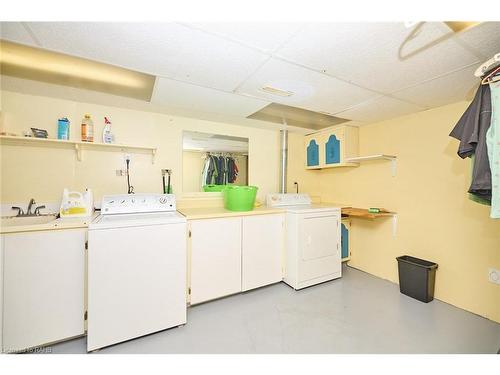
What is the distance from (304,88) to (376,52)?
0.59 meters

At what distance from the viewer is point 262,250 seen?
7.80ft

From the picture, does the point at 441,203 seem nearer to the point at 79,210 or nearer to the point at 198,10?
the point at 198,10

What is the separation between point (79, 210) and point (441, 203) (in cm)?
351

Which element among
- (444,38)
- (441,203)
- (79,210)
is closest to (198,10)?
(444,38)

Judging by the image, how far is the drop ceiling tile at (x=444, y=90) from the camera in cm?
159

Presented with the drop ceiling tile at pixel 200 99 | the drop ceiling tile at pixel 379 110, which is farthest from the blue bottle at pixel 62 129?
the drop ceiling tile at pixel 379 110

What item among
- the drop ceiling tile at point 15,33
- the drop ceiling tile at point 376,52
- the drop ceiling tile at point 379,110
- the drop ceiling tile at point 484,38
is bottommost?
the drop ceiling tile at point 15,33

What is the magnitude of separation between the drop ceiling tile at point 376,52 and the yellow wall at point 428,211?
0.97 metres

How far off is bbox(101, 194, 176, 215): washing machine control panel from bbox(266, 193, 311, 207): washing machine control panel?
1.25 meters

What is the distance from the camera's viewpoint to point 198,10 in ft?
3.31

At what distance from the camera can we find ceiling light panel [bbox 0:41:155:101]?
1.35m

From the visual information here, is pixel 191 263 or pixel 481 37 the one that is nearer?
pixel 481 37

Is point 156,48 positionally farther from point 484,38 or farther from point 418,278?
point 418,278

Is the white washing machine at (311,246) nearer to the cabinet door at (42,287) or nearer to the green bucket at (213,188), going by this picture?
the green bucket at (213,188)
